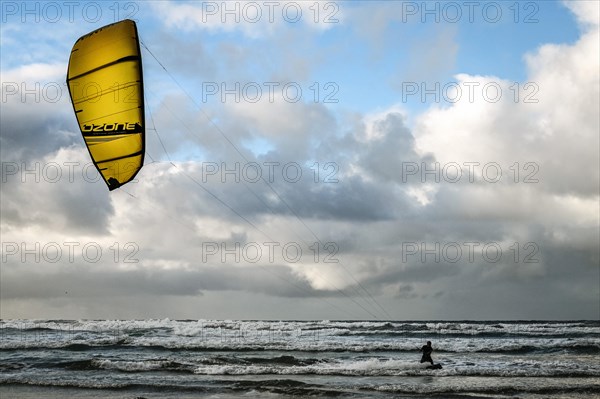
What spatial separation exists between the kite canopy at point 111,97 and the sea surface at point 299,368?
6.23 m

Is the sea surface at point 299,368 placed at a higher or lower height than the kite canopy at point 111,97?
lower

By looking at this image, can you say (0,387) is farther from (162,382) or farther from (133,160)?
(133,160)

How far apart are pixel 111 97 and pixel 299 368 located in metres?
12.1

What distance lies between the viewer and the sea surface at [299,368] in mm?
15625

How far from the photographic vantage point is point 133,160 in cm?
1175

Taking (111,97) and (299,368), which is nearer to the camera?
(111,97)

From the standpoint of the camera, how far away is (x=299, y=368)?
67.3 ft

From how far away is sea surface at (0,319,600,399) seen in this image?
15.6 m

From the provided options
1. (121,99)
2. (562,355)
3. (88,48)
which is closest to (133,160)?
(121,99)

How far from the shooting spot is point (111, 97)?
460 inches

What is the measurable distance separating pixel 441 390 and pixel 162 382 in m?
7.43

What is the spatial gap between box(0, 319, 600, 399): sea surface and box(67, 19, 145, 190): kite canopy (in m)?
6.23

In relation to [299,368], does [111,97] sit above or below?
above

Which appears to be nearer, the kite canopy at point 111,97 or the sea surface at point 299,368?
the kite canopy at point 111,97
